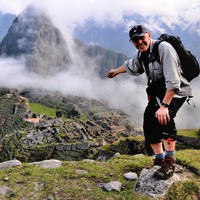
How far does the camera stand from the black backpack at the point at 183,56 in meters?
5.84

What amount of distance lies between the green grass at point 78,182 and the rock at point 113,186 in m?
0.08

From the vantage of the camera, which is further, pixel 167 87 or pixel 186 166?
pixel 186 166

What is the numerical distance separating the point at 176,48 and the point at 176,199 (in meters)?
2.75

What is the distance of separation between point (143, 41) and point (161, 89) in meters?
0.95

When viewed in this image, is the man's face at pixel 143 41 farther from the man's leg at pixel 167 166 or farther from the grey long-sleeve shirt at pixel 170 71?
the man's leg at pixel 167 166

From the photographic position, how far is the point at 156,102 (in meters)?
6.24

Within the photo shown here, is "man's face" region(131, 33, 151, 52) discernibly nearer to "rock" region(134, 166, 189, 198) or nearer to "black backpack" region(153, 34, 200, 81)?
"black backpack" region(153, 34, 200, 81)

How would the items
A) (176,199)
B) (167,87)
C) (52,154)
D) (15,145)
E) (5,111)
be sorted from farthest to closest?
1. (5,111)
2. (15,145)
3. (52,154)
4. (176,199)
5. (167,87)

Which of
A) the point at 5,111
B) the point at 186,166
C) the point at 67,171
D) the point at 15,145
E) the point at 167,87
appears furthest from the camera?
the point at 5,111

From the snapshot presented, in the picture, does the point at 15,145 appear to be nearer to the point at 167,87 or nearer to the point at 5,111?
the point at 167,87

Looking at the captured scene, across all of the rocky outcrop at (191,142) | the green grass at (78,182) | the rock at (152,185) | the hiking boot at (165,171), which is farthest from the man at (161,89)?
the rocky outcrop at (191,142)

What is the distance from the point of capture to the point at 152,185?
638 centimetres

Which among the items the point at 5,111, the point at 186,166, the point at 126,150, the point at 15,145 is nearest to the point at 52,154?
the point at 15,145

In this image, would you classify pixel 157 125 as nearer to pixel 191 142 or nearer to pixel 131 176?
pixel 131 176
